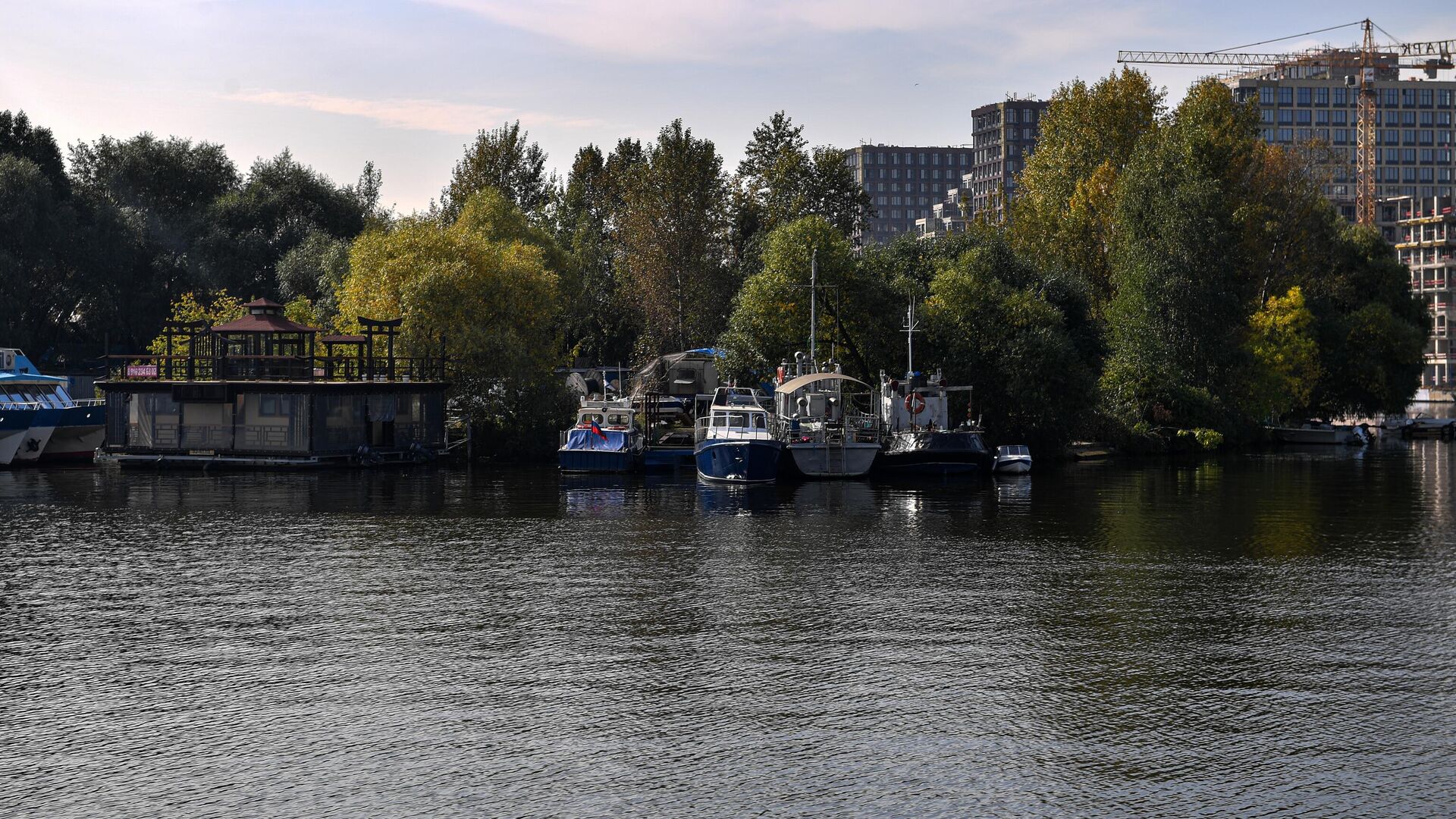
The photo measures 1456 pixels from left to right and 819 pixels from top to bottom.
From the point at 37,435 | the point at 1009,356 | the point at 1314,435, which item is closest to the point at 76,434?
the point at 37,435

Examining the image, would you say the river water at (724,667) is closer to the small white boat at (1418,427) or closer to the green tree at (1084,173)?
the green tree at (1084,173)

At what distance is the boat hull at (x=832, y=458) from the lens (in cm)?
6388

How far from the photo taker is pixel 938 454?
213 feet

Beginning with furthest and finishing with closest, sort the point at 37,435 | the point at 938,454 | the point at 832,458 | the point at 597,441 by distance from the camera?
the point at 37,435 → the point at 597,441 → the point at 938,454 → the point at 832,458

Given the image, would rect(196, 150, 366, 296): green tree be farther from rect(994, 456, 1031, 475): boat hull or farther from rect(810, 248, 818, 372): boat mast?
rect(994, 456, 1031, 475): boat hull

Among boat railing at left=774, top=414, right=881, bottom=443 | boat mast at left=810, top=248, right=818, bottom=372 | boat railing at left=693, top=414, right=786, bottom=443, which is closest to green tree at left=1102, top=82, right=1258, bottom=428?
boat mast at left=810, top=248, right=818, bottom=372

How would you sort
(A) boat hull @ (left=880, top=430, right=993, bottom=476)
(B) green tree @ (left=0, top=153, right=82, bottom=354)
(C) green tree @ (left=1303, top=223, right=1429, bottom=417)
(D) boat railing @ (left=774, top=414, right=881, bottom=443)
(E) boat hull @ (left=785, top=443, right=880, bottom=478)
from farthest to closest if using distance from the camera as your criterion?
1. (C) green tree @ (left=1303, top=223, right=1429, bottom=417)
2. (B) green tree @ (left=0, top=153, right=82, bottom=354)
3. (A) boat hull @ (left=880, top=430, right=993, bottom=476)
4. (D) boat railing @ (left=774, top=414, right=881, bottom=443)
5. (E) boat hull @ (left=785, top=443, right=880, bottom=478)

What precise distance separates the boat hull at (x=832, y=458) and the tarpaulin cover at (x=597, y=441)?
9.76 m

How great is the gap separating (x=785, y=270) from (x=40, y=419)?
43.3 metres

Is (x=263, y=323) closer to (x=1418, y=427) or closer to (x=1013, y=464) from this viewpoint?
(x=1013, y=464)

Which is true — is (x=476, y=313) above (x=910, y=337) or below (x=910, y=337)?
above

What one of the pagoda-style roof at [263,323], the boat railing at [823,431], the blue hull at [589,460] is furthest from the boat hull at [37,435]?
the boat railing at [823,431]

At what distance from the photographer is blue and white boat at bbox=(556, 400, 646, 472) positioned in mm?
66812

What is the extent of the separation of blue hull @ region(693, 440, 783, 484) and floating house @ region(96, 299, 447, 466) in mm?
20230
